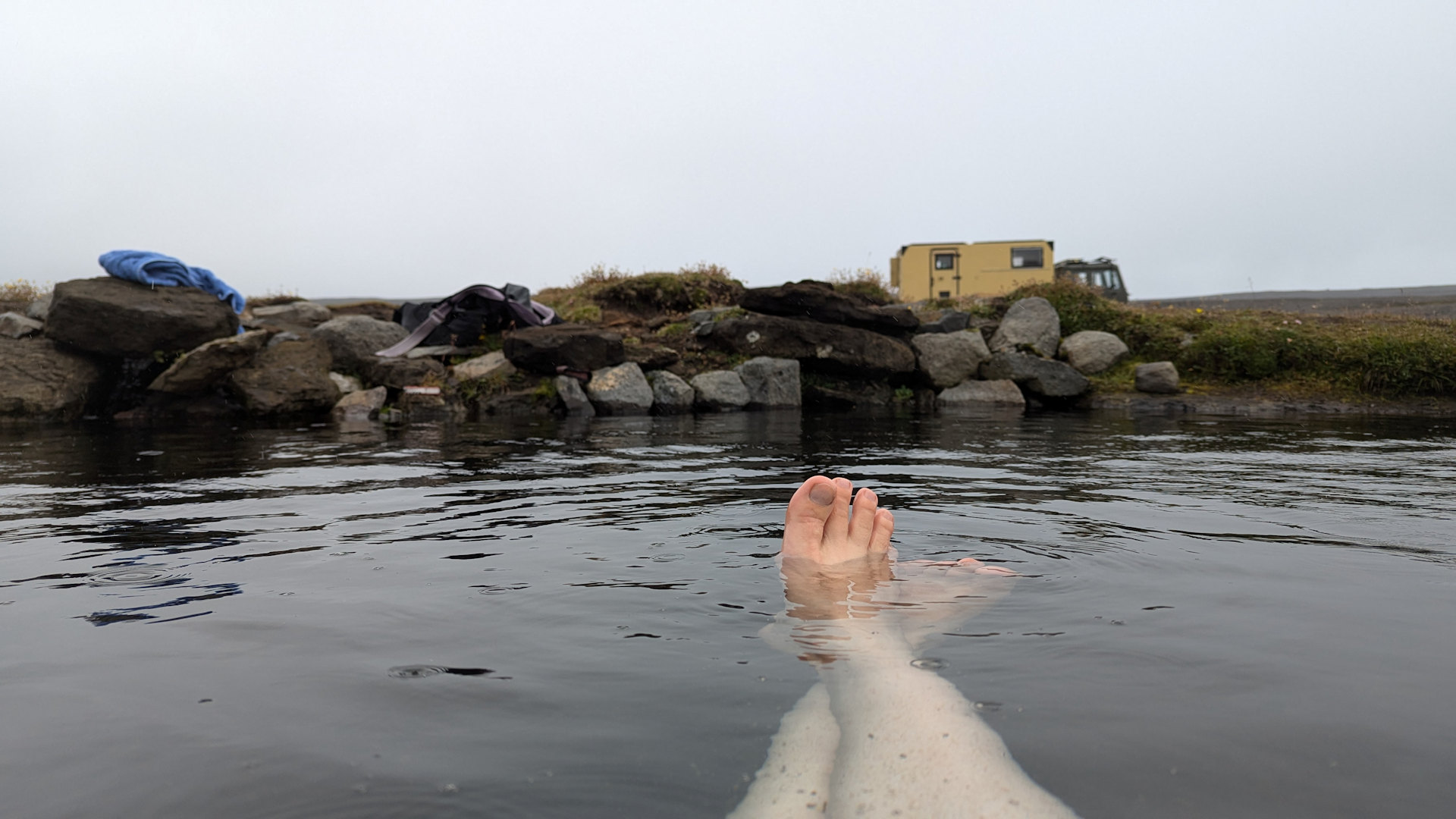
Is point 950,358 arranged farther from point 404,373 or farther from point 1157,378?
point 404,373

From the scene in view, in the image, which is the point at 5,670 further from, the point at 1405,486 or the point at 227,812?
the point at 1405,486

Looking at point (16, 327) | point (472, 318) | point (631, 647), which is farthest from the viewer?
point (472, 318)

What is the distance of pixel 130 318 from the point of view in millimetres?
10953

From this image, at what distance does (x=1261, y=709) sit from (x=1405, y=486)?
4.07m

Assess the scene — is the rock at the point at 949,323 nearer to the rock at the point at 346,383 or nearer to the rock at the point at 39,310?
the rock at the point at 346,383

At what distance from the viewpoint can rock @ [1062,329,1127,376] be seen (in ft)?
45.1

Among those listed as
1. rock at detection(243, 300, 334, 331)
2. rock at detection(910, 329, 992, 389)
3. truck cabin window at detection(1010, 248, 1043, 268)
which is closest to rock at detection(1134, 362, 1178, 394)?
rock at detection(910, 329, 992, 389)

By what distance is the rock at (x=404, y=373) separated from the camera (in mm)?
11852

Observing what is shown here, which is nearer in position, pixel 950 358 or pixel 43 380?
pixel 43 380

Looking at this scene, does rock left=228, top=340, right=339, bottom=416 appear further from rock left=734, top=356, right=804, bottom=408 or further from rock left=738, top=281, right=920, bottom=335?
rock left=738, top=281, right=920, bottom=335

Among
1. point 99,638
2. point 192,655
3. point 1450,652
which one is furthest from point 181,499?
point 1450,652

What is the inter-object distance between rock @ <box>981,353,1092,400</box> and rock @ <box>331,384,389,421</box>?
9.24 meters

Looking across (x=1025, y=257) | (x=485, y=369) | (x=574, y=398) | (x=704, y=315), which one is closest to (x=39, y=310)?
(x=485, y=369)

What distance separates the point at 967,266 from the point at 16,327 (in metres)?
20.3
